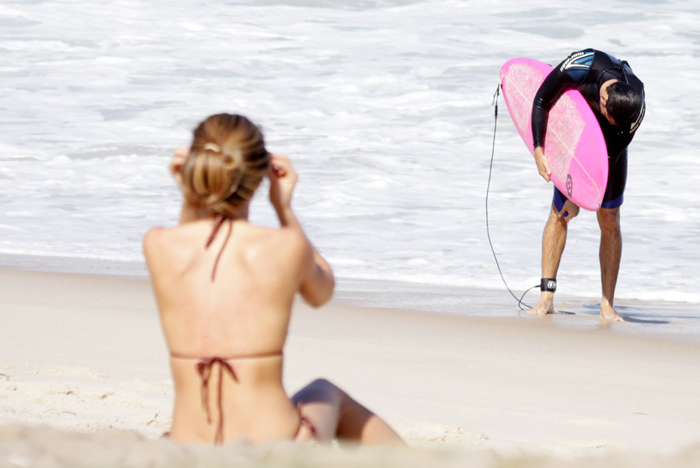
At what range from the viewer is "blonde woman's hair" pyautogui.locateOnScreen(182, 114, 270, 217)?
6.85ft

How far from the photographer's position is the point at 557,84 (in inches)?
221

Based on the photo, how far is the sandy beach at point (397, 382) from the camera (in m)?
1.95

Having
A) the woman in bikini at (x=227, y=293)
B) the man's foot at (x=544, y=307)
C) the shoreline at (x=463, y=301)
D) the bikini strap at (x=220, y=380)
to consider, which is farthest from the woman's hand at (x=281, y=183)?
the man's foot at (x=544, y=307)

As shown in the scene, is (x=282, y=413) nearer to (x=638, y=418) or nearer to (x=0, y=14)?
(x=638, y=418)

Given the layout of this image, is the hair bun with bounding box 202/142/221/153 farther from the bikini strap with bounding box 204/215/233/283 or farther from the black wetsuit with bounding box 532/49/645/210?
the black wetsuit with bounding box 532/49/645/210

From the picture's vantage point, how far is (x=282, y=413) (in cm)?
214

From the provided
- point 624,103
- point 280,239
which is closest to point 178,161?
point 280,239

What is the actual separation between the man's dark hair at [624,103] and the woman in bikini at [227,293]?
3.48m

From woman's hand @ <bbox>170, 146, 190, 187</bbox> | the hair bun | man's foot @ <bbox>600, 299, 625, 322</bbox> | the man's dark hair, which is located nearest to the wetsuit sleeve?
the man's dark hair

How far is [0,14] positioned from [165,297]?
1677cm

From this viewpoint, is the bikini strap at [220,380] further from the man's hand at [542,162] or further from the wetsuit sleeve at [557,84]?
the wetsuit sleeve at [557,84]

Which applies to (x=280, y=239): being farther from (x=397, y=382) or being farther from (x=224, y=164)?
(x=397, y=382)

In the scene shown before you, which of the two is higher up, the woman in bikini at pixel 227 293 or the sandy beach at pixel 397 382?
the woman in bikini at pixel 227 293

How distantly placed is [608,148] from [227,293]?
3.86 m
